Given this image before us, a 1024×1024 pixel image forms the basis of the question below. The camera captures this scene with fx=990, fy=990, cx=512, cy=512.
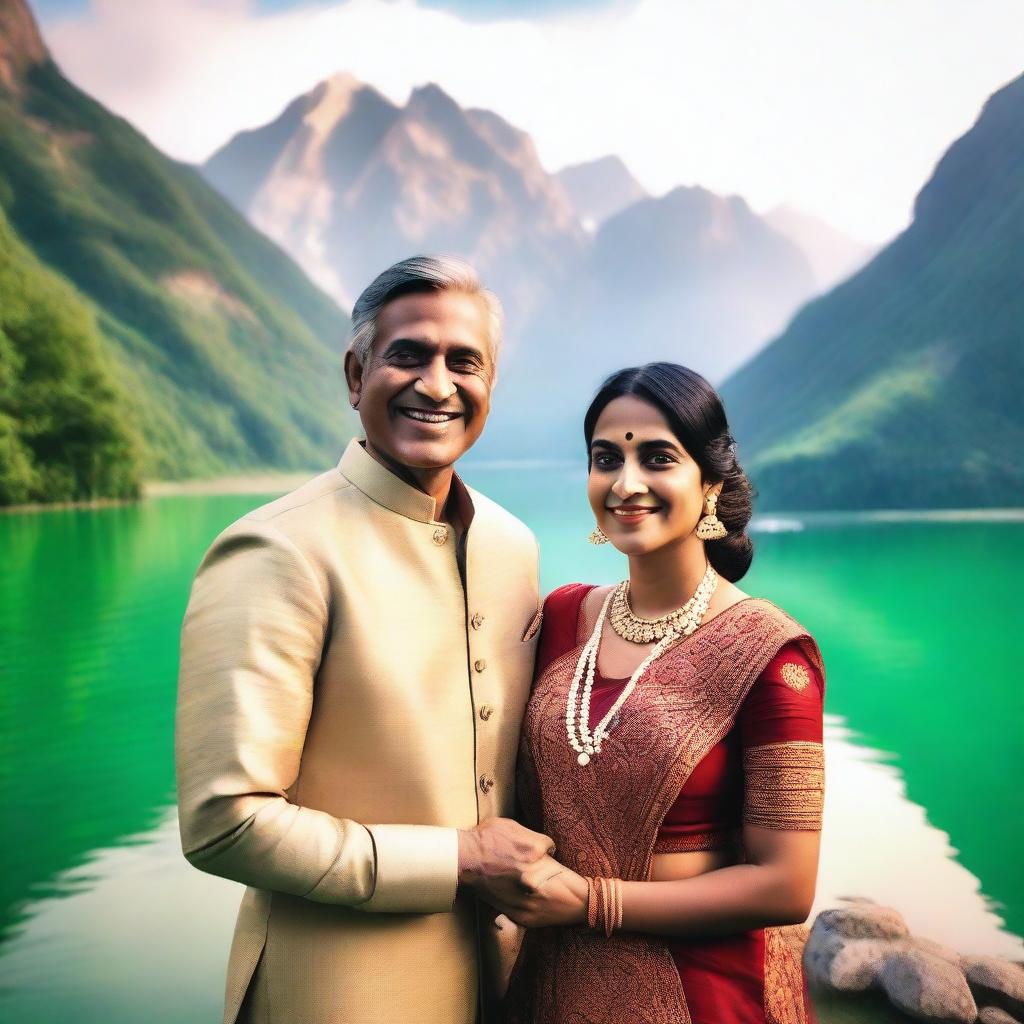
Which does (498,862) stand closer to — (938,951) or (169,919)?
(938,951)

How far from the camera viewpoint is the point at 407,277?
2.25m

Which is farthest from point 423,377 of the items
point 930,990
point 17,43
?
point 17,43

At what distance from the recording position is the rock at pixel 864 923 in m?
5.08

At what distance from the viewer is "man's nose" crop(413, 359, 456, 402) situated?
2.23 metres

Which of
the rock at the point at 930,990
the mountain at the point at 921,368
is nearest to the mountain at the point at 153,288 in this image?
the mountain at the point at 921,368

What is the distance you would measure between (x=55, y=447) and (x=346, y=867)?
41.3 m

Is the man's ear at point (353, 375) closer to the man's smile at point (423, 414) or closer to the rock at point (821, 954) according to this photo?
the man's smile at point (423, 414)

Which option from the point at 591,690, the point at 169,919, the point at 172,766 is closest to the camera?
the point at 591,690

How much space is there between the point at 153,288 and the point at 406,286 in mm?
84180

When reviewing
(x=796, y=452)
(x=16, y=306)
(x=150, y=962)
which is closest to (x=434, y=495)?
(x=150, y=962)

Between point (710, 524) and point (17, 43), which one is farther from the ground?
point (17, 43)

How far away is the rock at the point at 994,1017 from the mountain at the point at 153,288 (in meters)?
51.8

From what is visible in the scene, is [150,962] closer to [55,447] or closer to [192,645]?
[192,645]

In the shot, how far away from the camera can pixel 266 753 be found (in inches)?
80.0
